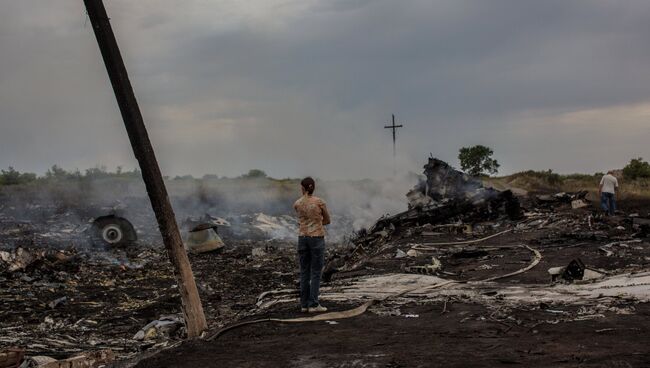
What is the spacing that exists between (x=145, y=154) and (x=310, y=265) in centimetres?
257

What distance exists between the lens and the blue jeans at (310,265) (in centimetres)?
857

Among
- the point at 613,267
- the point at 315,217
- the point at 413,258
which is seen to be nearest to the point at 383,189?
the point at 413,258

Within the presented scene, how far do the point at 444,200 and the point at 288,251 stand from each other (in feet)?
18.8

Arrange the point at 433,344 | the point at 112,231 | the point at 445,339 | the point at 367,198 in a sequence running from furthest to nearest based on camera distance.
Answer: the point at 367,198 → the point at 112,231 → the point at 445,339 → the point at 433,344

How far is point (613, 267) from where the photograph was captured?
12.2 meters

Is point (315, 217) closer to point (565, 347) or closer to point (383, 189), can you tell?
point (565, 347)

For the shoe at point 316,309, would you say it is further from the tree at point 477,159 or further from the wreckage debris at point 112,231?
the tree at point 477,159

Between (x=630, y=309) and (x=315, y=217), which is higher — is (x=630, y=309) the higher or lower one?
the lower one

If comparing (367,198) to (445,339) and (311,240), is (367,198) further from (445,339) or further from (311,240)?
(445,339)

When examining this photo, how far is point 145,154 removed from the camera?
8.14 meters

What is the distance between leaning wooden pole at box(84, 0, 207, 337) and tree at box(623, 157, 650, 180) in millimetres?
39537

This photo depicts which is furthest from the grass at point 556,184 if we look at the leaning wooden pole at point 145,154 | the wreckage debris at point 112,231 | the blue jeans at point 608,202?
the leaning wooden pole at point 145,154

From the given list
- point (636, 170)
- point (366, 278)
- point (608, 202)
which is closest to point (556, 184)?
point (636, 170)

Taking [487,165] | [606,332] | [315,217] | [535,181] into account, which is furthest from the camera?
[487,165]
